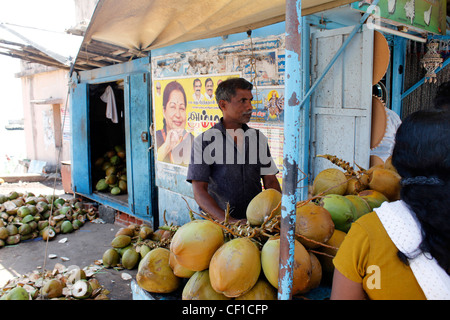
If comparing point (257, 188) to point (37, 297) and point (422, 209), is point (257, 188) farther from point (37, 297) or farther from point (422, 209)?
point (37, 297)

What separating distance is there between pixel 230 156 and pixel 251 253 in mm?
1318

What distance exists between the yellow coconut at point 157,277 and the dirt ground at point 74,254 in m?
2.49

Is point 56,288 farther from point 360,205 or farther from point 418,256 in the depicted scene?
point 418,256

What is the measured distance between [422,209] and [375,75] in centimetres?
216

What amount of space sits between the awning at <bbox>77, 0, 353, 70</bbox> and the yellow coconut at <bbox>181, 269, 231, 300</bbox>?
70.9 inches

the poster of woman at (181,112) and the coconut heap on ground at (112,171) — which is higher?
the poster of woman at (181,112)

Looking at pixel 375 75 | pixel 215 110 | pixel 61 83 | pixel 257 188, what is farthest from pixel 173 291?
pixel 61 83

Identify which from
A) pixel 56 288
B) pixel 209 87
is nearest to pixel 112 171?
pixel 209 87

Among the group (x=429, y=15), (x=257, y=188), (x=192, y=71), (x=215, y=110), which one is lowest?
(x=257, y=188)

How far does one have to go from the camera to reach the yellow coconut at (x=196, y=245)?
1166mm

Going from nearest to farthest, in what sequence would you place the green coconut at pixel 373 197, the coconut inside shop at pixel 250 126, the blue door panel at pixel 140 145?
the coconut inside shop at pixel 250 126, the green coconut at pixel 373 197, the blue door panel at pixel 140 145

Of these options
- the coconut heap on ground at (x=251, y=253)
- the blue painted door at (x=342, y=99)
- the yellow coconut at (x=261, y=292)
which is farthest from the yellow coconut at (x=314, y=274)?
the blue painted door at (x=342, y=99)

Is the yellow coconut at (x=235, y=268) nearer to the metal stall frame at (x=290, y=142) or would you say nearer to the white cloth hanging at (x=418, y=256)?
the metal stall frame at (x=290, y=142)

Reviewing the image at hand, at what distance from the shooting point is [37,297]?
3049mm
